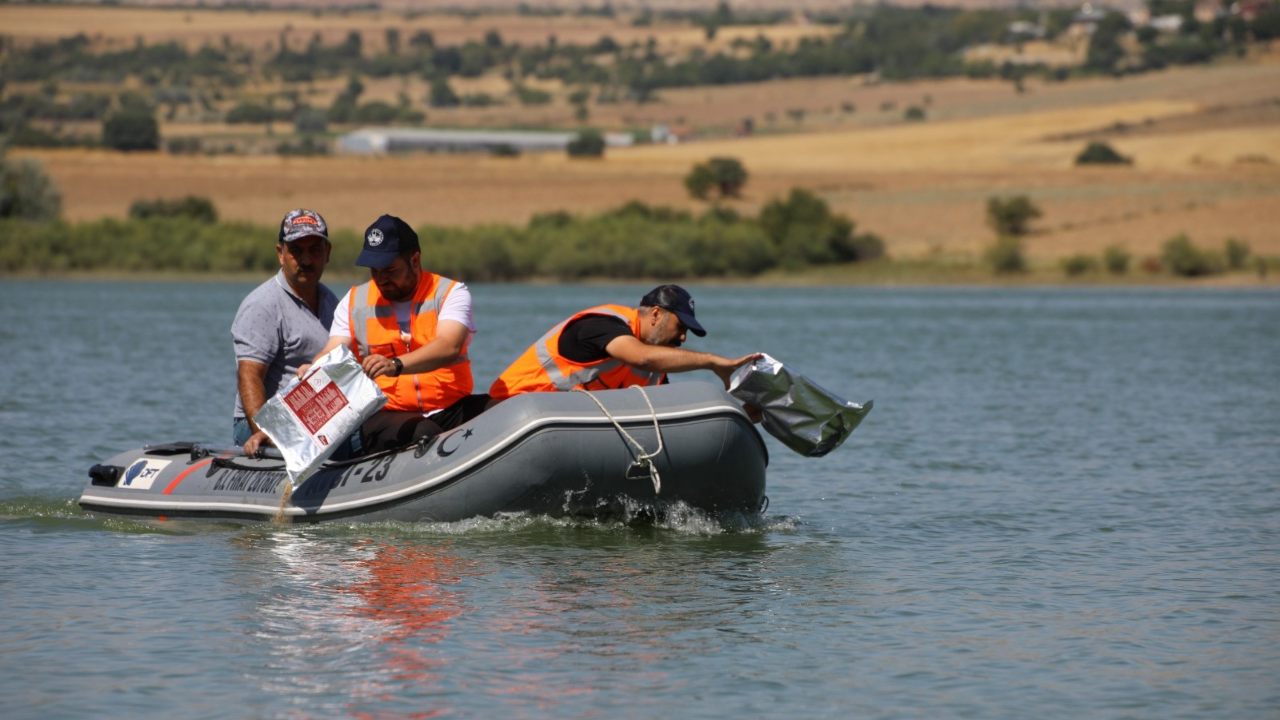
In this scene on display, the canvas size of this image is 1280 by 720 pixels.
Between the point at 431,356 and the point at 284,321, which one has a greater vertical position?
the point at 284,321

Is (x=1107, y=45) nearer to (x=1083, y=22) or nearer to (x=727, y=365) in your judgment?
(x=1083, y=22)

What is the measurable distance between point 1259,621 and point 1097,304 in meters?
40.9

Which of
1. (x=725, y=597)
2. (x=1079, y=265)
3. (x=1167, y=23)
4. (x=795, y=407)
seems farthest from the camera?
(x=1167, y=23)

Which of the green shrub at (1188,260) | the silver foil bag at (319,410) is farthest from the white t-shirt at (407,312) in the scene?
the green shrub at (1188,260)

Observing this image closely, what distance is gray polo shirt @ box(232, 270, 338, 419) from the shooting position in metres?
10.2

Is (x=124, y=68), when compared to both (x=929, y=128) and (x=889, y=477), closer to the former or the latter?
(x=929, y=128)

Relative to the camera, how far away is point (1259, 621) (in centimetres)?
905

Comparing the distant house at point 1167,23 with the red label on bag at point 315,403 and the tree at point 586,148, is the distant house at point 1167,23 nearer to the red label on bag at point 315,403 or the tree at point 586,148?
the tree at point 586,148

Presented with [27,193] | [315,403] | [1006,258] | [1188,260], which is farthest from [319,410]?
[27,193]

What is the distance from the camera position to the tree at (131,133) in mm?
90188

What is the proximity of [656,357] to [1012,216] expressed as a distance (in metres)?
56.3

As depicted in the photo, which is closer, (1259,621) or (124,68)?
(1259,621)

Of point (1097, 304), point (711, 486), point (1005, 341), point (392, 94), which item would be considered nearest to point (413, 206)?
point (1097, 304)

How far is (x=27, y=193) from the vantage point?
60406mm
